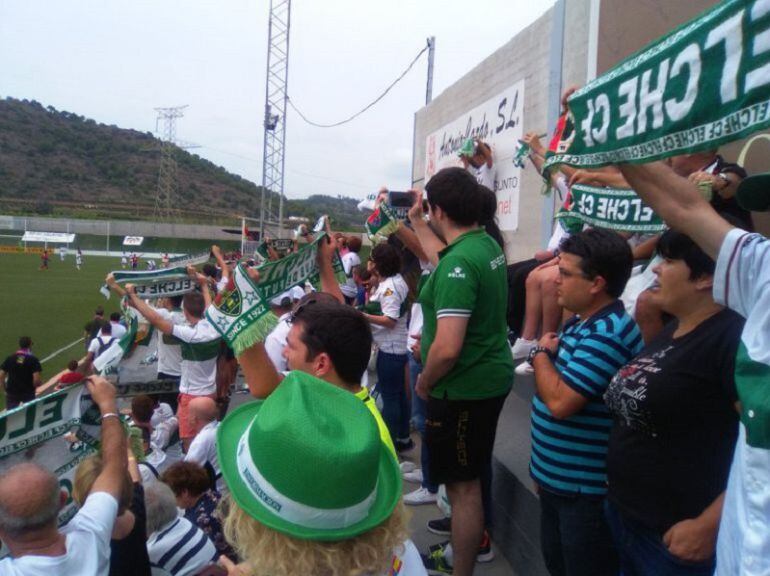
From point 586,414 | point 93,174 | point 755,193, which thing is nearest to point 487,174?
point 586,414

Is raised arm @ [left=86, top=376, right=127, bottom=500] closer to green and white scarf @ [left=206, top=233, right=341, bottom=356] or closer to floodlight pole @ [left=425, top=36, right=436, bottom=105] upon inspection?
green and white scarf @ [left=206, top=233, right=341, bottom=356]

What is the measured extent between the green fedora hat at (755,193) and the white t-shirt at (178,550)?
266cm

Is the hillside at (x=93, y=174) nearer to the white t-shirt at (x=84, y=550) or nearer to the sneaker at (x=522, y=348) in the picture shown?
the sneaker at (x=522, y=348)

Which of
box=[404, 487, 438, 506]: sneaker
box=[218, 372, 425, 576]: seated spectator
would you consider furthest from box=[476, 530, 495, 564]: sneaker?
box=[218, 372, 425, 576]: seated spectator

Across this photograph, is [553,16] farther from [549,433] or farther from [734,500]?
[734,500]

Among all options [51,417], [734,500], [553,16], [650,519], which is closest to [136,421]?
[51,417]

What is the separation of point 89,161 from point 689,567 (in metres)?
112

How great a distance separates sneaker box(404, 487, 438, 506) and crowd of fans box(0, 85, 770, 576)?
405mm

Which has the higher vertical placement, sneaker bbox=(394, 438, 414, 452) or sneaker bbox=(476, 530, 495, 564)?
sneaker bbox=(394, 438, 414, 452)

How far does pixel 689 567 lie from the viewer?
6.47 feet

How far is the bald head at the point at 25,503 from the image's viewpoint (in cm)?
217

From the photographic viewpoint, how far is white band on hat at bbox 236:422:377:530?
4.16 feet

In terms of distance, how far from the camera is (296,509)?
127 cm

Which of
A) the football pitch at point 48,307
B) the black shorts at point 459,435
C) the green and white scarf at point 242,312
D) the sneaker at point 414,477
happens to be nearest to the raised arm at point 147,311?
the green and white scarf at point 242,312
